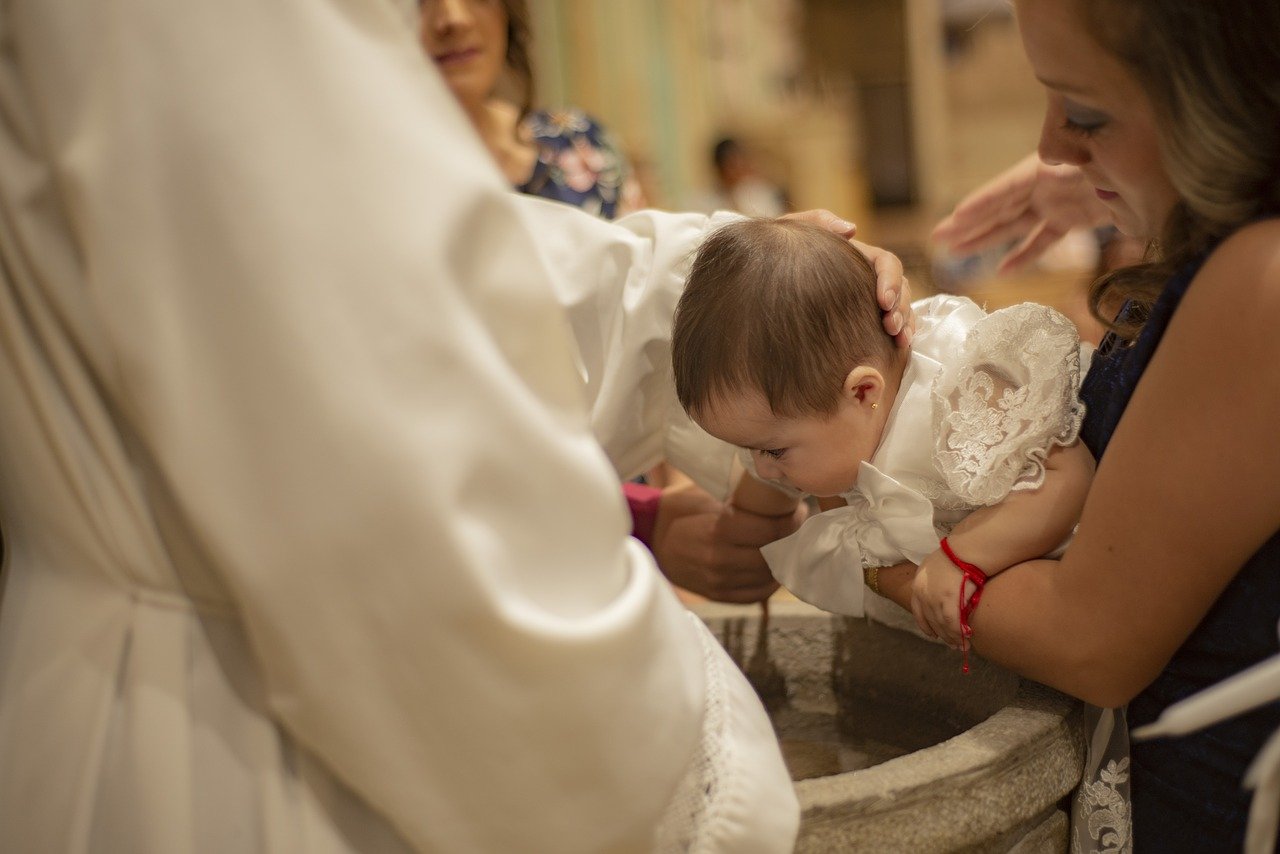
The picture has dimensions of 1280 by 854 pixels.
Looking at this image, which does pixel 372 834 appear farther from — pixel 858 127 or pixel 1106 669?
pixel 858 127

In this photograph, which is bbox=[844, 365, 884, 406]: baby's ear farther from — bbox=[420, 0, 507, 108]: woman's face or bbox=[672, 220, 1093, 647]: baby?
bbox=[420, 0, 507, 108]: woman's face

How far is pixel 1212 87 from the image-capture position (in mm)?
929

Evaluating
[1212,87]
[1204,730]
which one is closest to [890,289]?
[1212,87]

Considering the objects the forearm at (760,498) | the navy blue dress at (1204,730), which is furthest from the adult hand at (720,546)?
the navy blue dress at (1204,730)

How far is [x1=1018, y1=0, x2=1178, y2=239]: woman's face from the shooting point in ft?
3.22

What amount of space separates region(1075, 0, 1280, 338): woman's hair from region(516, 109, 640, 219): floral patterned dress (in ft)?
5.78

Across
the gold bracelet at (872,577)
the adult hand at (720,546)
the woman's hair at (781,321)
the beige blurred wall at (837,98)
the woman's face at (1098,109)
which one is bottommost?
the beige blurred wall at (837,98)

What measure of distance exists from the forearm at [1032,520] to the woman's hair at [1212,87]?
301mm

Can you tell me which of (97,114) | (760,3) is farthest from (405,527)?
(760,3)

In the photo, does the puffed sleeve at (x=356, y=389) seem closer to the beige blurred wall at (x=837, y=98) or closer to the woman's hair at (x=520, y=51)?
the woman's hair at (x=520, y=51)

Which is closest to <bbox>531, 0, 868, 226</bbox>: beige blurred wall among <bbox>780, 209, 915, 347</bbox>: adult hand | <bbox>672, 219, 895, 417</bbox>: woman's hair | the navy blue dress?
<bbox>780, 209, 915, 347</bbox>: adult hand

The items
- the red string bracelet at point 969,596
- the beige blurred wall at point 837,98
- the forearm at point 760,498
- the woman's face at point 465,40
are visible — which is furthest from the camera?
the beige blurred wall at point 837,98

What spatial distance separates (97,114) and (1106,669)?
953 millimetres

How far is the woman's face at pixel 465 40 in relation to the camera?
2459 mm
